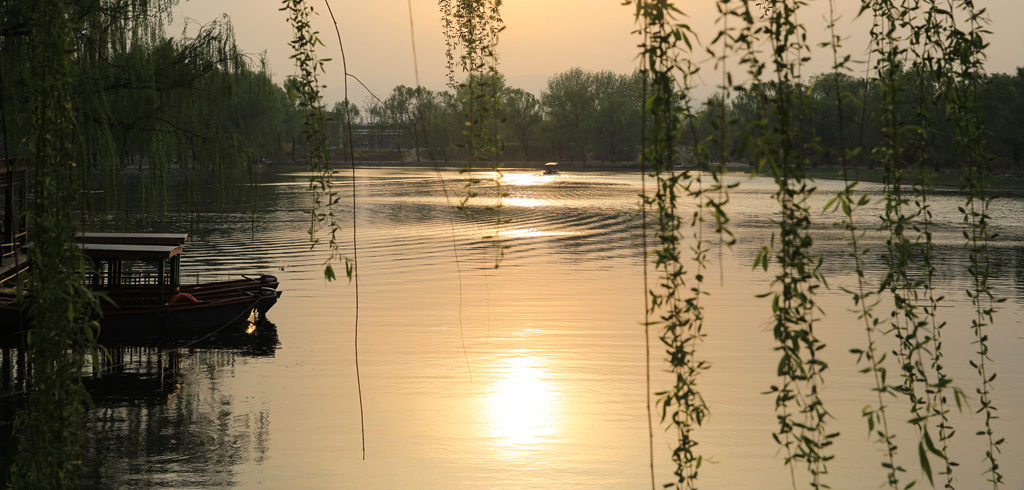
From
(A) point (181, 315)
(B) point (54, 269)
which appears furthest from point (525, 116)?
(B) point (54, 269)

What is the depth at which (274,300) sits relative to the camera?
2269 cm

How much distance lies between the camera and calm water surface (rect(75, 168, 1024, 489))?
13180mm

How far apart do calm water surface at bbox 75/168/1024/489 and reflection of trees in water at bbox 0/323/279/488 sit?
5 centimetres

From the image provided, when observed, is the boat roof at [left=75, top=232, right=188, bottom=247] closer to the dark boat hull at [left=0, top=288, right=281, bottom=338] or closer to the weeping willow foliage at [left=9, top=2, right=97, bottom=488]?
the dark boat hull at [left=0, top=288, right=281, bottom=338]

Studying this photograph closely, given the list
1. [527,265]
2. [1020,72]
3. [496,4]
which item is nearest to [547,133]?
[1020,72]

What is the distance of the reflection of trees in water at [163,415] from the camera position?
1284 centimetres

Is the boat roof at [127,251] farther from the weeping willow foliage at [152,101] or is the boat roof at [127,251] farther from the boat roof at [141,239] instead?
the weeping willow foliage at [152,101]

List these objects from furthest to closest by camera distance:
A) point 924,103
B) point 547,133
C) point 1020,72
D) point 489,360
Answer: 1. point 547,133
2. point 1020,72
3. point 489,360
4. point 924,103

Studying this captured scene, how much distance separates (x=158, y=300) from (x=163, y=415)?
6.62m

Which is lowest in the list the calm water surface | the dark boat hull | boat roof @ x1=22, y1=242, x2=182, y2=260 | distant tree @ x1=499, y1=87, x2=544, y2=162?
the calm water surface

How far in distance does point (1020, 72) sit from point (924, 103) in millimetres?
81185

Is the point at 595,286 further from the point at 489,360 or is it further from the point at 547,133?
the point at 547,133

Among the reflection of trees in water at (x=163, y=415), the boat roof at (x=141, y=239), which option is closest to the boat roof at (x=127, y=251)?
the boat roof at (x=141, y=239)

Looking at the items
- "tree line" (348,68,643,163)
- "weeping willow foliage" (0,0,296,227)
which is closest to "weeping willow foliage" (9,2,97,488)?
"weeping willow foliage" (0,0,296,227)
